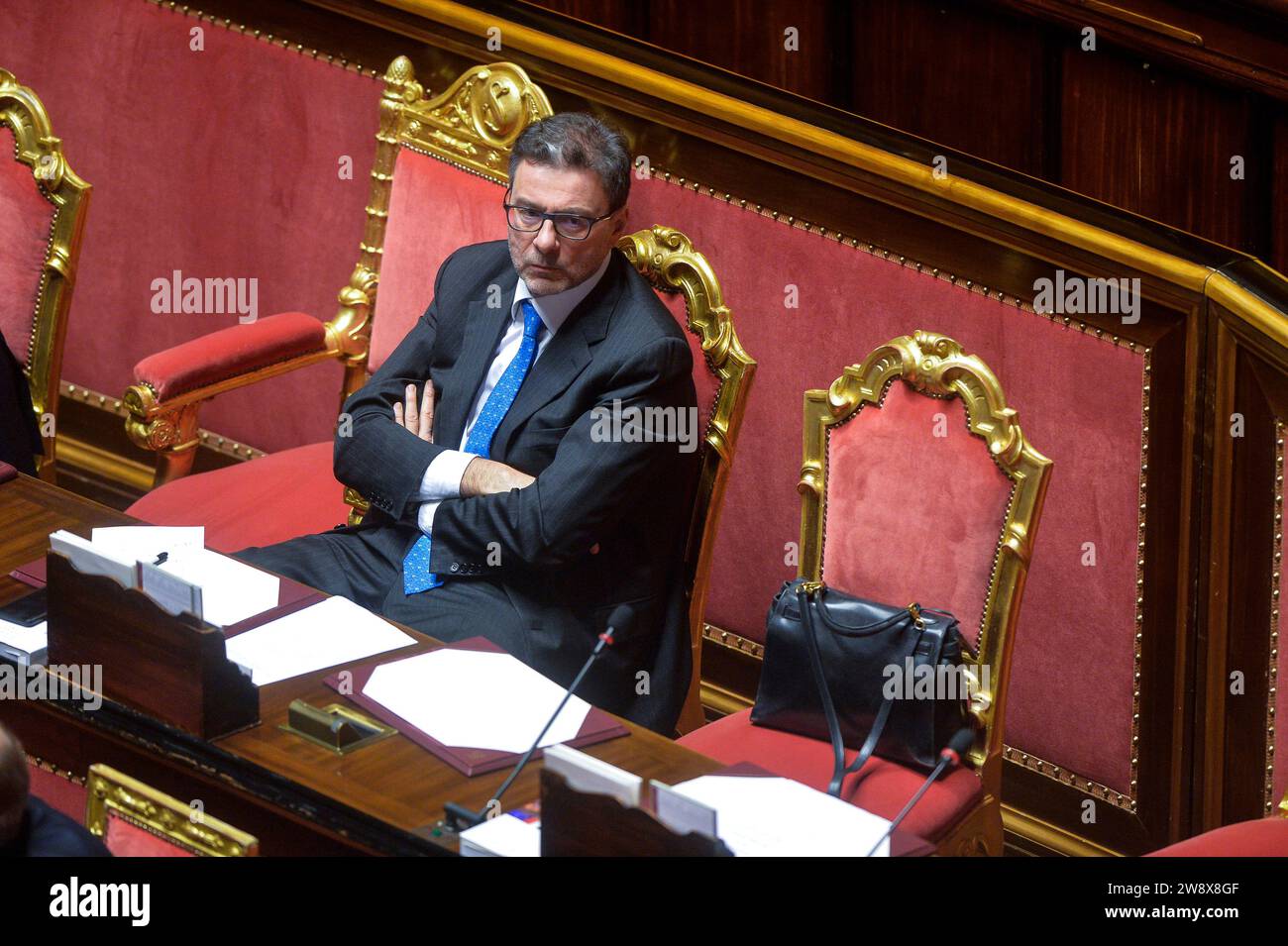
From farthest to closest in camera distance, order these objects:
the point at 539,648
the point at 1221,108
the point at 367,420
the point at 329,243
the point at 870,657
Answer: the point at 329,243 < the point at 1221,108 < the point at 367,420 < the point at 539,648 < the point at 870,657

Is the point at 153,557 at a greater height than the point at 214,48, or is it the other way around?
the point at 214,48

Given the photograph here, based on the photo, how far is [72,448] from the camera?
4.87 meters

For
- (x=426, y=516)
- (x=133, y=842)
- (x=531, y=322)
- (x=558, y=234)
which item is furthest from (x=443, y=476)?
(x=133, y=842)

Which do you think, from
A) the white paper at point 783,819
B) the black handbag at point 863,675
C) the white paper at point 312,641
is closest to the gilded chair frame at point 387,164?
the white paper at point 312,641

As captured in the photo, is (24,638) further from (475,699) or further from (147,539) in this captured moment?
(475,699)

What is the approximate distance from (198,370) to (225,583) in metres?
0.82

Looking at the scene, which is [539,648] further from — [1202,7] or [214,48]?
[214,48]

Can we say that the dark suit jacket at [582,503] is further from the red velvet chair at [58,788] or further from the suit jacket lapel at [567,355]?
the red velvet chair at [58,788]

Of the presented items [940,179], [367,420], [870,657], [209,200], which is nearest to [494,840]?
[870,657]

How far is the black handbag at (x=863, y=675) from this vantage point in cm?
277

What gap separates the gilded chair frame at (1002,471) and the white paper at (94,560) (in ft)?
3.45

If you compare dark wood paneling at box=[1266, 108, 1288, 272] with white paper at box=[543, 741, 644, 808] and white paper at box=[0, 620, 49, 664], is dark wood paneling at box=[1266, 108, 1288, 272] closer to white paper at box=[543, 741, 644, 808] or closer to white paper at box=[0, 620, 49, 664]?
white paper at box=[543, 741, 644, 808]

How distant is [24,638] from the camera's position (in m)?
2.71
